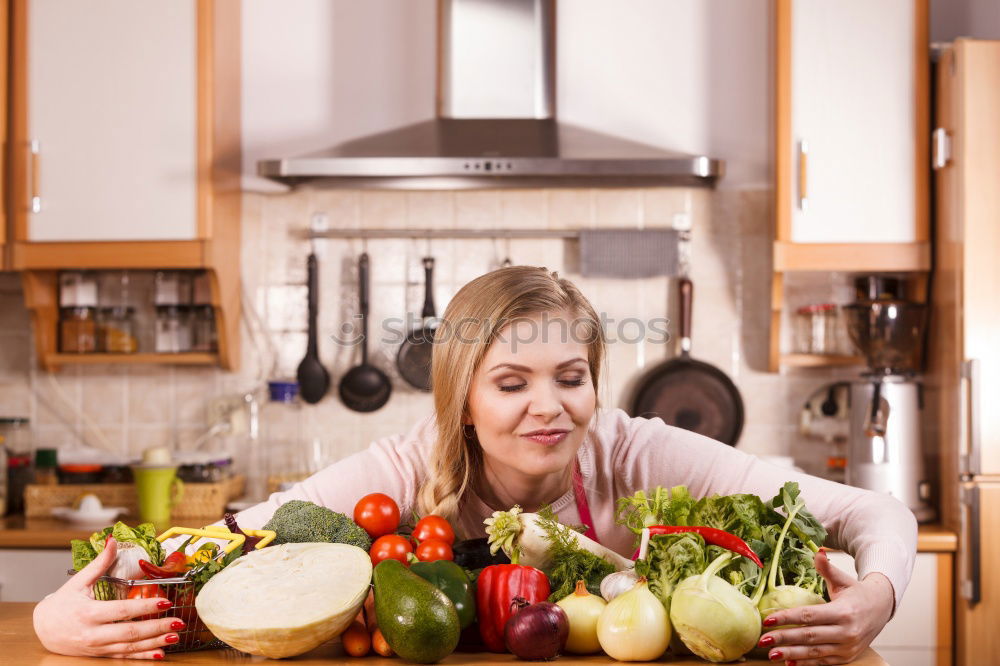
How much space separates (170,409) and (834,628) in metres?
2.75

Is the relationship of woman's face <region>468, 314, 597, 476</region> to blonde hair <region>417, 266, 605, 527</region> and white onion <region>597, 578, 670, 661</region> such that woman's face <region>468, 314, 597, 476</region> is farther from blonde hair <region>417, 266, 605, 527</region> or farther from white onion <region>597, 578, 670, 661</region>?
white onion <region>597, 578, 670, 661</region>

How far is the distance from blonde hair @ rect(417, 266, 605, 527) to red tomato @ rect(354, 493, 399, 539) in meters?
0.25

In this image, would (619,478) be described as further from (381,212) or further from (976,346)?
(381,212)

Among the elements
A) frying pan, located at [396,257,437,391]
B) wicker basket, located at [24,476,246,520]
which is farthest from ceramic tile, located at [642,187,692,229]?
wicker basket, located at [24,476,246,520]

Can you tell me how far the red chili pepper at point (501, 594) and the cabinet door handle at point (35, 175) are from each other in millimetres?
2414

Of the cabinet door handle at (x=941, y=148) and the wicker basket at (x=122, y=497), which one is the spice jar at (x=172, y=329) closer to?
the wicker basket at (x=122, y=497)

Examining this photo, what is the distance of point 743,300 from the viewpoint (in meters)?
3.46

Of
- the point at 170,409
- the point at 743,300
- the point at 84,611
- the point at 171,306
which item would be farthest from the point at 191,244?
the point at 84,611

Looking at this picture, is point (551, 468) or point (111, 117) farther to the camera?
point (111, 117)

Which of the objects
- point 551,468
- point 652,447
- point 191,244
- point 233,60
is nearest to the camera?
point 551,468

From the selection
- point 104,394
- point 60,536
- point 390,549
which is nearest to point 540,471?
point 390,549

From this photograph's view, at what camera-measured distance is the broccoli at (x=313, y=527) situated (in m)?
1.42

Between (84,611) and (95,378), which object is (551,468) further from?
(95,378)

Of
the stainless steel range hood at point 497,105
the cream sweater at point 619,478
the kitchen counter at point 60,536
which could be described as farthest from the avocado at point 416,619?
the stainless steel range hood at point 497,105
